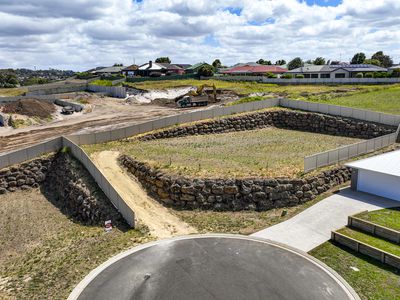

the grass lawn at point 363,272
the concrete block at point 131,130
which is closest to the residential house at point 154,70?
the concrete block at point 131,130

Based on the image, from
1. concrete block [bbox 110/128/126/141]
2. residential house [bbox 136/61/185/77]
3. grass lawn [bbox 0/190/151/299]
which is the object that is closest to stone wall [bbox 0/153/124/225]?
grass lawn [bbox 0/190/151/299]

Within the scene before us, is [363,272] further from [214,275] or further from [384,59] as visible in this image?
[384,59]

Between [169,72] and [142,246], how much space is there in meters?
95.2

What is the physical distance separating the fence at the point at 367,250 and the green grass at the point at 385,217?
2456 mm

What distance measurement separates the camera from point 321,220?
70.3 feet

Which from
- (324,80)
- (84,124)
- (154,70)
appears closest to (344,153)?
(84,124)

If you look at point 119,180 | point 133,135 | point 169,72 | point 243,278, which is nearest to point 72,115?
point 133,135

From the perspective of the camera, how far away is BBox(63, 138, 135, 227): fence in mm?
21703

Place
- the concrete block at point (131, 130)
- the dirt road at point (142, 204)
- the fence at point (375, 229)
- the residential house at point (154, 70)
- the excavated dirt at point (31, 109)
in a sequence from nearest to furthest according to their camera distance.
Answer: the fence at point (375, 229), the dirt road at point (142, 204), the concrete block at point (131, 130), the excavated dirt at point (31, 109), the residential house at point (154, 70)

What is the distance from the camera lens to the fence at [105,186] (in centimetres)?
2170

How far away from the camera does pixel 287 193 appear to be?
23906 mm

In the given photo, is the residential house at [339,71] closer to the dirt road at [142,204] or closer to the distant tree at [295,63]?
the distant tree at [295,63]

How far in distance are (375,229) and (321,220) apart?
3.31 meters

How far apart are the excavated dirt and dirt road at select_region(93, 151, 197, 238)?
27.2 m
